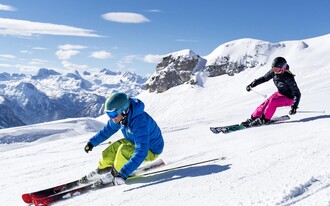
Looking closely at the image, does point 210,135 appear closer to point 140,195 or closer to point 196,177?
point 196,177

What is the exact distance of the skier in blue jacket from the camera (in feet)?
19.0

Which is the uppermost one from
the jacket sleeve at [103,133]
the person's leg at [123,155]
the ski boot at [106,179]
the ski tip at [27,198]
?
the jacket sleeve at [103,133]

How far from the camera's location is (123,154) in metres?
6.02

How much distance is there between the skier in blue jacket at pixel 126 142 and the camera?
5.79 metres

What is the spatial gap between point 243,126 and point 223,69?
3042 inches

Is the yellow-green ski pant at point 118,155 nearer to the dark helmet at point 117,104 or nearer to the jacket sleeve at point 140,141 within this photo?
the jacket sleeve at point 140,141

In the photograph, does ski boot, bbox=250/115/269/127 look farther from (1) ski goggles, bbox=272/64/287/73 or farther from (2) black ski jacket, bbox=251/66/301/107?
(1) ski goggles, bbox=272/64/287/73

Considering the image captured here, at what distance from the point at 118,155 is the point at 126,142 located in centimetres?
36

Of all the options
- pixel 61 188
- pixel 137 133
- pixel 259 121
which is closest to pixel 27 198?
pixel 61 188

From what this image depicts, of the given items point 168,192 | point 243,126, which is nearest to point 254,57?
point 243,126

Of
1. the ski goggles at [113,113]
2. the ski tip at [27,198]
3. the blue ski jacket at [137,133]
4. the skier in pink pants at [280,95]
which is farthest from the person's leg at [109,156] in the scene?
the skier in pink pants at [280,95]

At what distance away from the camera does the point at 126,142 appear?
20.8 feet

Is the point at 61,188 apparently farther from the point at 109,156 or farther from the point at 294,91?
the point at 294,91

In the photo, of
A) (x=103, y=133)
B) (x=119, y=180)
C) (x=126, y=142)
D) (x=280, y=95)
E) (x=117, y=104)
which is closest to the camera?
(x=119, y=180)
